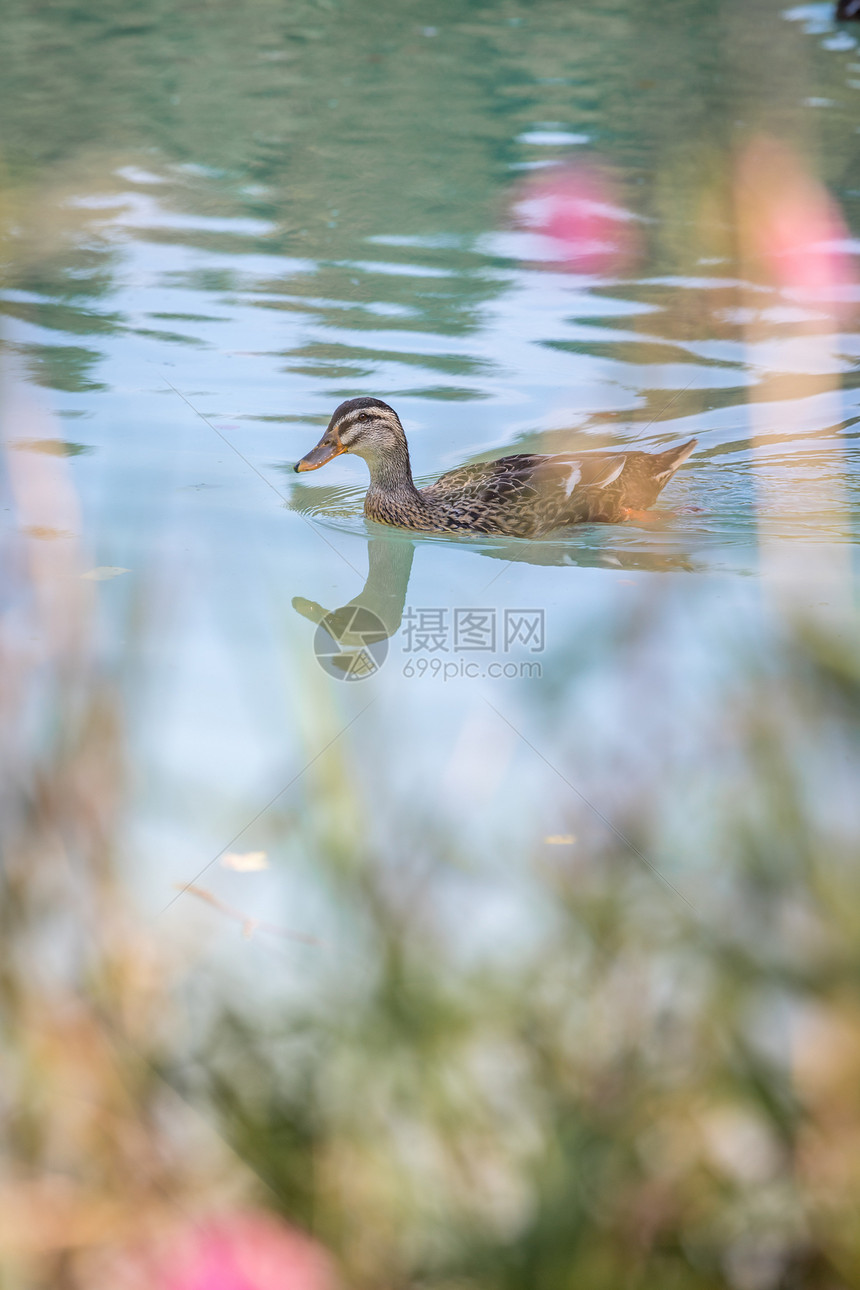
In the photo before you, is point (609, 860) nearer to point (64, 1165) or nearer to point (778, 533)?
point (64, 1165)

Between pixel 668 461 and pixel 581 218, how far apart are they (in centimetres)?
479

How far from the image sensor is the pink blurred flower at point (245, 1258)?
151 centimetres

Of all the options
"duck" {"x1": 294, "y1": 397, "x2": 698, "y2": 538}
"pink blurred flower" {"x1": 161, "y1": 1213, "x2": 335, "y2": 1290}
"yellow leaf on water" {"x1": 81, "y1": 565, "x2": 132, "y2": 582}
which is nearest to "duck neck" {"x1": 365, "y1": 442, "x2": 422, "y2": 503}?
"duck" {"x1": 294, "y1": 397, "x2": 698, "y2": 538}

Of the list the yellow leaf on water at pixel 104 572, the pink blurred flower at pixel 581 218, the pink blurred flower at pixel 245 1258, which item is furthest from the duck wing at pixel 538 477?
the pink blurred flower at pixel 245 1258

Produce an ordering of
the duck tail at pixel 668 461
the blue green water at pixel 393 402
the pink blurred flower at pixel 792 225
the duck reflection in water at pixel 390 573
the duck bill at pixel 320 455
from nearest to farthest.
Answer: the blue green water at pixel 393 402 → the duck reflection in water at pixel 390 573 → the duck bill at pixel 320 455 → the duck tail at pixel 668 461 → the pink blurred flower at pixel 792 225

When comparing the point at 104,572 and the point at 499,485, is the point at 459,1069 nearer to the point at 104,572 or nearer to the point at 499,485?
the point at 104,572

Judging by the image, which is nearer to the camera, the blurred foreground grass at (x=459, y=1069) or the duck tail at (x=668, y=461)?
the blurred foreground grass at (x=459, y=1069)

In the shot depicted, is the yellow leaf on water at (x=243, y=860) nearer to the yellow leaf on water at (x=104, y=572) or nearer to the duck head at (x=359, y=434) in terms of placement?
the yellow leaf on water at (x=104, y=572)

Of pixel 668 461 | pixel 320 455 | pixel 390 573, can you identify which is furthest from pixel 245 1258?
pixel 668 461

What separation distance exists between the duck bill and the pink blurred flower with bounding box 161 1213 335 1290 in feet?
16.7

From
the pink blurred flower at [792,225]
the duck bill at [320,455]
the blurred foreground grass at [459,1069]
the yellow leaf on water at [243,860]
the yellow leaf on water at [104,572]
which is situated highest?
the blurred foreground grass at [459,1069]

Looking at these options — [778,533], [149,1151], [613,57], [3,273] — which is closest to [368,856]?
[149,1151]

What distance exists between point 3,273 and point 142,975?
8604mm

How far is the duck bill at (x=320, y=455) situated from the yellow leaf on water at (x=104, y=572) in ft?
3.75
